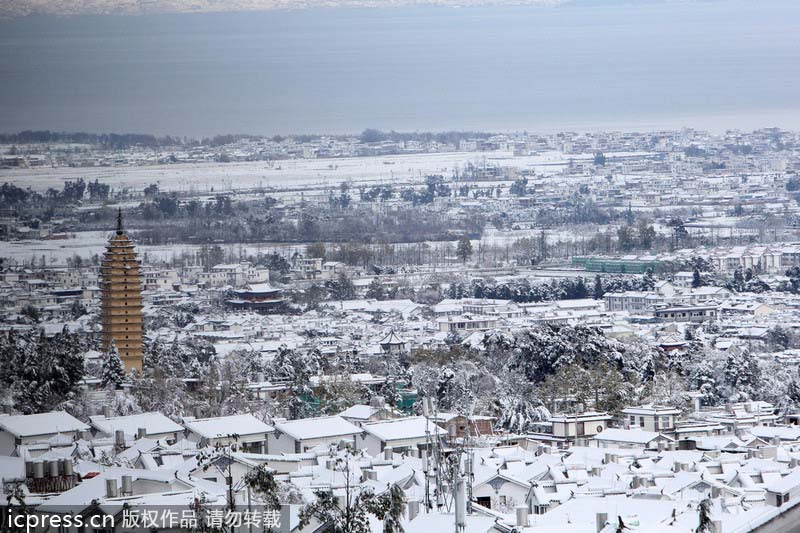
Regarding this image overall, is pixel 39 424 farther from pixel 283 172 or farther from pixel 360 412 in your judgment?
pixel 283 172

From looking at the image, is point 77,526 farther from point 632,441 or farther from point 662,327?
point 662,327

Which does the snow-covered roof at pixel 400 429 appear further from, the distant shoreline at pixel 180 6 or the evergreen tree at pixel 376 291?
the distant shoreline at pixel 180 6

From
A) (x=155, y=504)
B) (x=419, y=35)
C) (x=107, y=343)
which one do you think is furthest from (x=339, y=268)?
(x=419, y=35)

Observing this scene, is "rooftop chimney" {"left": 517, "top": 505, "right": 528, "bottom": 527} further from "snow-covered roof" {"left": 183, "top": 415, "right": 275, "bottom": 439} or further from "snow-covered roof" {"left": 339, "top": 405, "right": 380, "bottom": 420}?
"snow-covered roof" {"left": 339, "top": 405, "right": 380, "bottom": 420}

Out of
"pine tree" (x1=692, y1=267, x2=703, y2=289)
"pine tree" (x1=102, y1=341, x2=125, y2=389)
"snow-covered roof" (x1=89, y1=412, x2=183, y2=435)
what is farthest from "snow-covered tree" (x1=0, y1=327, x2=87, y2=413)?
"pine tree" (x1=692, y1=267, x2=703, y2=289)

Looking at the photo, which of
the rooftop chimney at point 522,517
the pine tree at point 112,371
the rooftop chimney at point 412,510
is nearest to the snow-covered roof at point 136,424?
the pine tree at point 112,371

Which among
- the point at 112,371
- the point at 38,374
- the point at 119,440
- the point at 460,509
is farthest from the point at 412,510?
the point at 112,371
